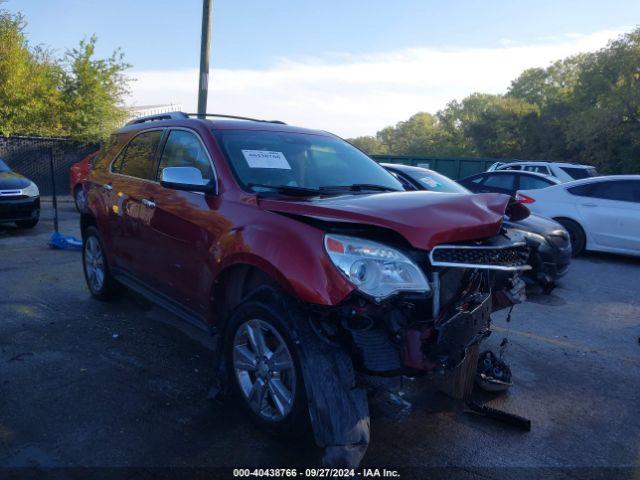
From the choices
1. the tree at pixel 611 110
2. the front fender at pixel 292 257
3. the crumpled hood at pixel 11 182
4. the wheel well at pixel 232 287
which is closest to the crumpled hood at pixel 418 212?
the front fender at pixel 292 257

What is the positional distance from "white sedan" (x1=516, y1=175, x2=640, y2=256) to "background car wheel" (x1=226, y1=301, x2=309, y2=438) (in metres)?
7.89

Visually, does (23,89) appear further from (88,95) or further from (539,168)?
(539,168)

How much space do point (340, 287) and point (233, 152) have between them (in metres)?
1.59

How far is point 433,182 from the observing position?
7.48 meters

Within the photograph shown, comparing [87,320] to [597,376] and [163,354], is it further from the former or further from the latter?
[597,376]

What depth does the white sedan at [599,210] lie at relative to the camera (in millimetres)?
8992

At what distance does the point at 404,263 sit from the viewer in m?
2.74

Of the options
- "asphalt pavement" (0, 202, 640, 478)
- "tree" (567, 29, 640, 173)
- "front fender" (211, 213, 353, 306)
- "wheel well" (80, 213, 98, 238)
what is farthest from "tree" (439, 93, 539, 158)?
"front fender" (211, 213, 353, 306)

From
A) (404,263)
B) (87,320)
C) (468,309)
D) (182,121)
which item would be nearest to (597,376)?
(468,309)

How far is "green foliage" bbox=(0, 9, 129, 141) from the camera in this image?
1644cm

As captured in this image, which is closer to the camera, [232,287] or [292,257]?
[292,257]

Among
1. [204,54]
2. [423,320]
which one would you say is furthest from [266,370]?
[204,54]

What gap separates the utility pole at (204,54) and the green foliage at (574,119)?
2575 cm

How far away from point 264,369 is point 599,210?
805cm
